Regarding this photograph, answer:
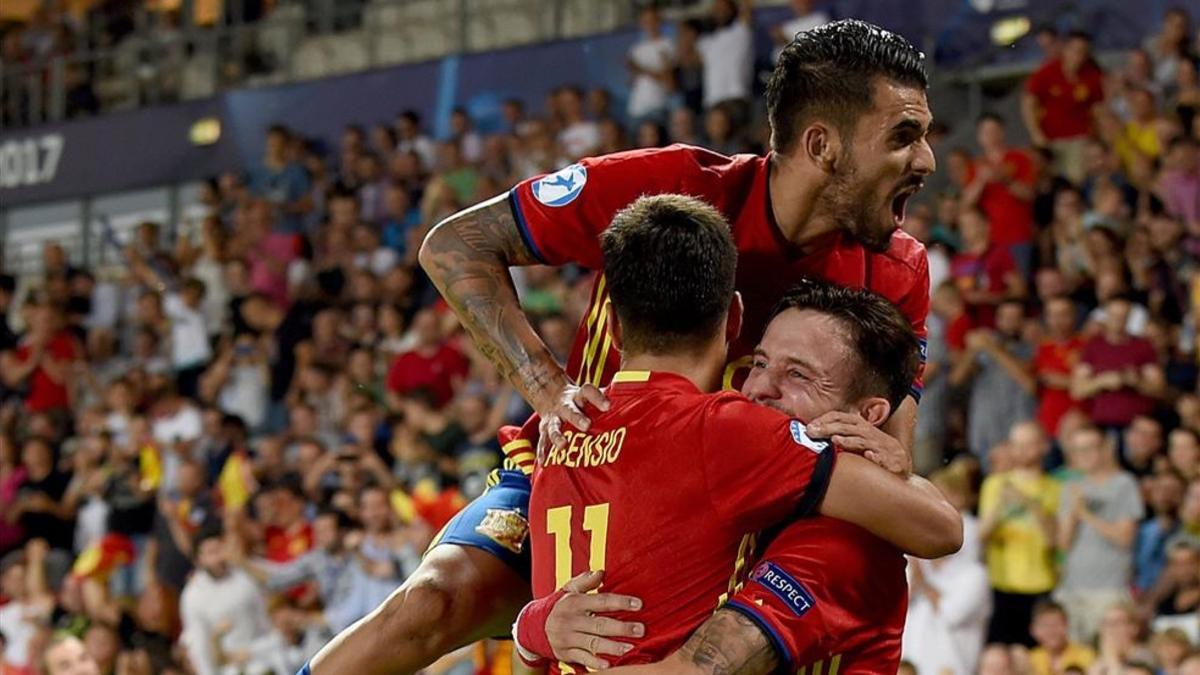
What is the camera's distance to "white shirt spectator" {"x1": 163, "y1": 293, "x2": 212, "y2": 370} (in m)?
15.8

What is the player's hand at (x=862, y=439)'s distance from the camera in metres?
4.22

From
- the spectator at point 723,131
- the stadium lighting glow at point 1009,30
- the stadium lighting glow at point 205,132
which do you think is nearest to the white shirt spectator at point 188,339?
the stadium lighting glow at point 205,132

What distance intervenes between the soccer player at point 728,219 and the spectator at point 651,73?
955 cm

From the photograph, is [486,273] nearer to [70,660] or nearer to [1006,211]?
[70,660]

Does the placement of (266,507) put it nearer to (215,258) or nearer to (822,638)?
(215,258)

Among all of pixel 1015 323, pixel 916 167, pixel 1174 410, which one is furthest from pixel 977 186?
pixel 916 167

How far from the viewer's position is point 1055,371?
10.7 m

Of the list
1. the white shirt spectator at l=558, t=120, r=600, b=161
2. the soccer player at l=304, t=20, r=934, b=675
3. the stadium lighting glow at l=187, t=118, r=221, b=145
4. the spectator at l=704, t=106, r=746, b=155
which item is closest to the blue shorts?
the soccer player at l=304, t=20, r=934, b=675

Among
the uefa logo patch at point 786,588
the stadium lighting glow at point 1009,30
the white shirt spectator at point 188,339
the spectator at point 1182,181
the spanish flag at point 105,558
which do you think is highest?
the uefa logo patch at point 786,588

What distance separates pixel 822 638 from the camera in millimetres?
4227

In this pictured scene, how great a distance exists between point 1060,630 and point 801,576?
561 cm

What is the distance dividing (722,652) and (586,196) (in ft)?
4.14

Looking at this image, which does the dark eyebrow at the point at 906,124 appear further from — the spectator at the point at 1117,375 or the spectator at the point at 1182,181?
Answer: the spectator at the point at 1182,181

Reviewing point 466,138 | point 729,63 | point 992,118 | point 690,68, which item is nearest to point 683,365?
point 992,118
